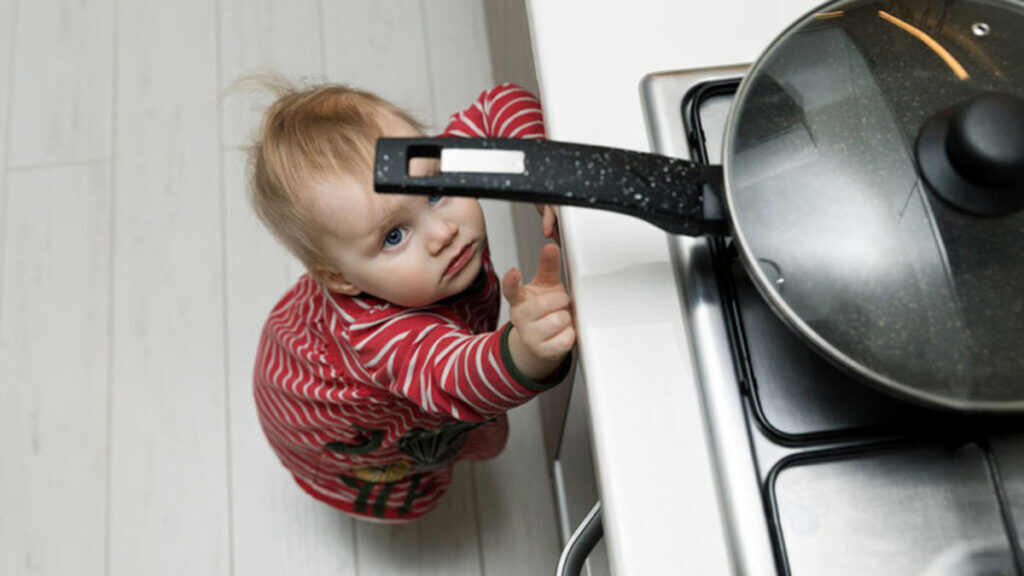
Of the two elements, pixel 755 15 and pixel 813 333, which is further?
pixel 755 15

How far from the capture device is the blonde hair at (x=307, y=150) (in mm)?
694

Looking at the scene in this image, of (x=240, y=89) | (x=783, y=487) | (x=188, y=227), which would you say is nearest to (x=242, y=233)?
(x=188, y=227)

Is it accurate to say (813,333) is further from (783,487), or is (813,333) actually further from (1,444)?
(1,444)

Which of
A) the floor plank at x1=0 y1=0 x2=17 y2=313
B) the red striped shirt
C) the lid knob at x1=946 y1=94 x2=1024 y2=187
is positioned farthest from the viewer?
the floor plank at x1=0 y1=0 x2=17 y2=313

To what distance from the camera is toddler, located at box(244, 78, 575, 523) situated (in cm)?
Result: 62

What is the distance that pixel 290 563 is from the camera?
128cm

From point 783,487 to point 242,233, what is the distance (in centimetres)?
109

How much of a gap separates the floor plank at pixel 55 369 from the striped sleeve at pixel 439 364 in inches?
28.8

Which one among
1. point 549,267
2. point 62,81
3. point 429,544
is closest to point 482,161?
point 549,267

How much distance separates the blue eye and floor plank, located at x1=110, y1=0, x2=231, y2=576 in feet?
2.40

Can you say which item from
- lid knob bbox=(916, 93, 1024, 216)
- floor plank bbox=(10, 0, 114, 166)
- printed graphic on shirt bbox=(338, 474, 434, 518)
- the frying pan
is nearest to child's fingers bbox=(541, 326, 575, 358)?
the frying pan

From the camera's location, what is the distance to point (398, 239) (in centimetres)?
72

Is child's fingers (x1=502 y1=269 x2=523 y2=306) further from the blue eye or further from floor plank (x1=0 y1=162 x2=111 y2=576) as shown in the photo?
floor plank (x1=0 y1=162 x2=111 y2=576)

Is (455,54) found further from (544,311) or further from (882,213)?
(882,213)
